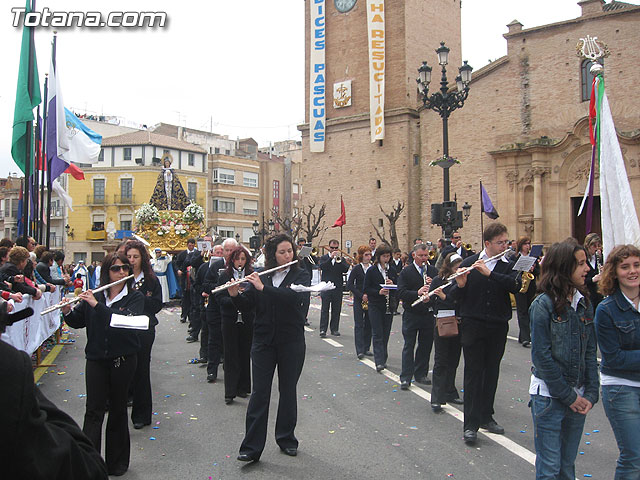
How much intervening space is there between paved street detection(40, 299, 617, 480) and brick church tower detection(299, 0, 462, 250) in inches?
1116

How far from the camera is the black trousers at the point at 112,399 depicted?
15.9 feet

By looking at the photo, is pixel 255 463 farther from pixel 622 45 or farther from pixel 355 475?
pixel 622 45

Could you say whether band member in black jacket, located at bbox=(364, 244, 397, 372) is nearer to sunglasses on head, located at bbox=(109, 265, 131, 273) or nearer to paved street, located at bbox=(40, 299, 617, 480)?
paved street, located at bbox=(40, 299, 617, 480)

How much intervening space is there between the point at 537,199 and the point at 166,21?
2344cm

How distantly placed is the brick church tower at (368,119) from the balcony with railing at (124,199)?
23207 mm

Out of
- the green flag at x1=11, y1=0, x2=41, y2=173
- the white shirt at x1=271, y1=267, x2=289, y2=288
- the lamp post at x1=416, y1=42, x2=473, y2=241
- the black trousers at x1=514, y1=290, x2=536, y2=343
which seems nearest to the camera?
the white shirt at x1=271, y1=267, x2=289, y2=288

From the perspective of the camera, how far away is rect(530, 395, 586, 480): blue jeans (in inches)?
149

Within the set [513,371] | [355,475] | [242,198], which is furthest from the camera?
[242,198]

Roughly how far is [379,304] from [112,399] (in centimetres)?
537

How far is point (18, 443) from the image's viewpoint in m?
1.63

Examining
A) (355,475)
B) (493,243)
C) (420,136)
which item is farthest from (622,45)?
(355,475)

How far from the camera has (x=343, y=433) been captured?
593cm

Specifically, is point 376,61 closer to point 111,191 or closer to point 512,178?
point 512,178

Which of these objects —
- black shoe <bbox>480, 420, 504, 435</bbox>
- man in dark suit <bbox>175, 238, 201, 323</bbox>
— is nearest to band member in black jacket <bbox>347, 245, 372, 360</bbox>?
man in dark suit <bbox>175, 238, 201, 323</bbox>
